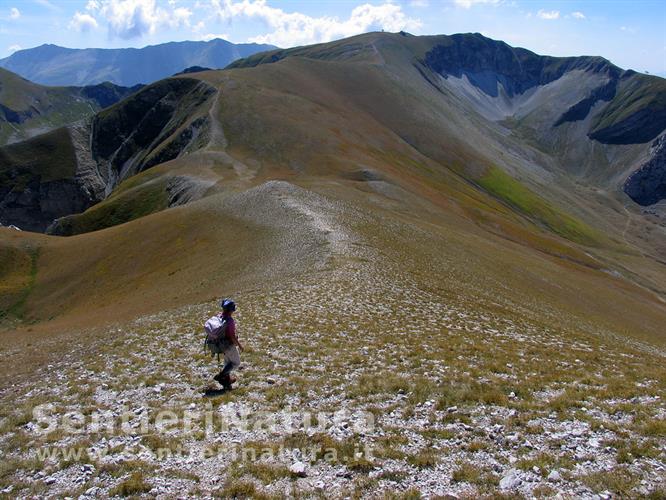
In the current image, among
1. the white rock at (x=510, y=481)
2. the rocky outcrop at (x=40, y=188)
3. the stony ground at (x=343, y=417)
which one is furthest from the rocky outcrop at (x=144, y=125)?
the white rock at (x=510, y=481)

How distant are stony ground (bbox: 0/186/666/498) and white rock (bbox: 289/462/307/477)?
51mm

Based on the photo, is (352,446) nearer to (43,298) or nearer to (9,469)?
(9,469)

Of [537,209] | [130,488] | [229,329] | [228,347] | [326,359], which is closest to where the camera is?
[130,488]

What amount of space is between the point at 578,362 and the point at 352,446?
14278 mm

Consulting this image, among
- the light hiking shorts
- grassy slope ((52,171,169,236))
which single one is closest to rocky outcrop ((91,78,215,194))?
grassy slope ((52,171,169,236))

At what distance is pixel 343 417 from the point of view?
580 inches

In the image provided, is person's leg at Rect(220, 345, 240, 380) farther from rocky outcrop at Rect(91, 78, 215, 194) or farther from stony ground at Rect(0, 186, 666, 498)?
rocky outcrop at Rect(91, 78, 215, 194)

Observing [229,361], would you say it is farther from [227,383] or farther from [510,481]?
[510,481]

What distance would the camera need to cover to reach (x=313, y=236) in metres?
45.7

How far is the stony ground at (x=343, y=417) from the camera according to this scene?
11477 millimetres

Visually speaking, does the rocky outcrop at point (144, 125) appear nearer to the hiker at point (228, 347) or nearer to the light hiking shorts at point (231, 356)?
the hiker at point (228, 347)

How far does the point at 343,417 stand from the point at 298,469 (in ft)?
10.5

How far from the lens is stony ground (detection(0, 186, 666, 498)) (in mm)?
11477

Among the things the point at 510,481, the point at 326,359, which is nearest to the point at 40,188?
the point at 326,359
